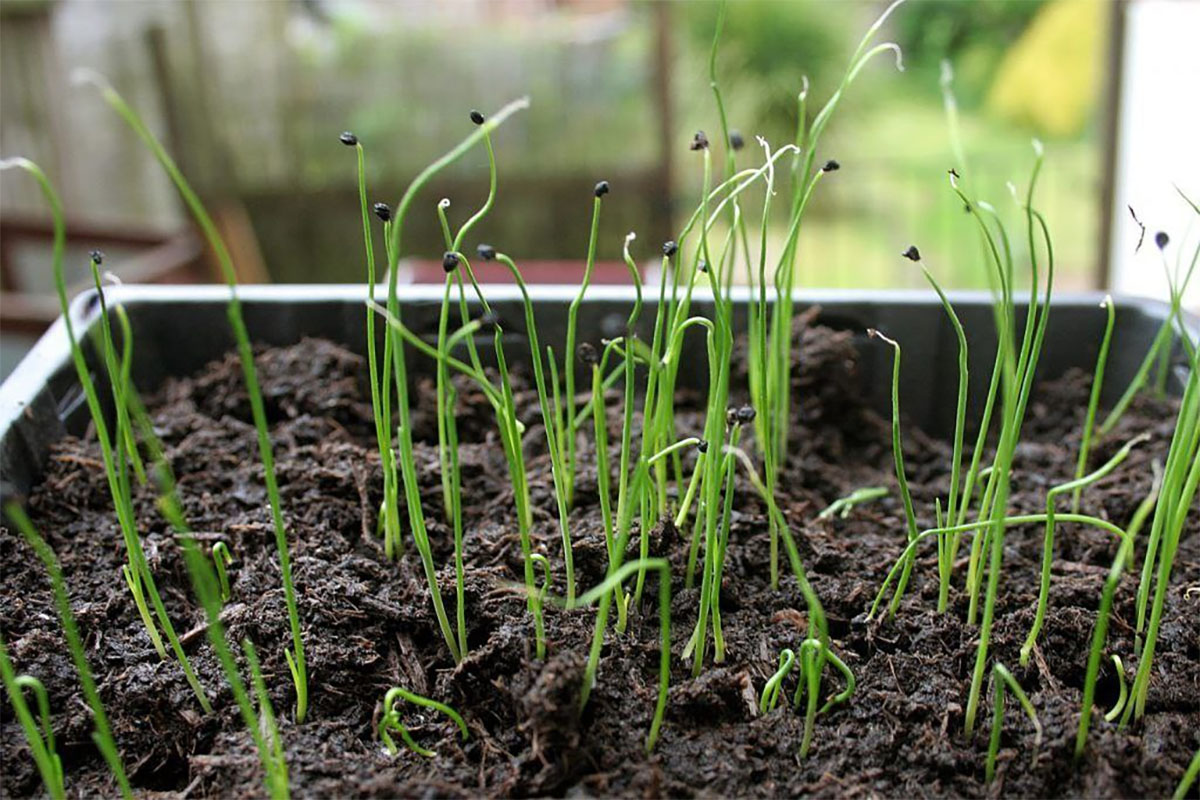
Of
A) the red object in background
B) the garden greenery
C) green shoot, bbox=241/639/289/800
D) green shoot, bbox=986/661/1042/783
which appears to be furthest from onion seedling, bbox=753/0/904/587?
the red object in background

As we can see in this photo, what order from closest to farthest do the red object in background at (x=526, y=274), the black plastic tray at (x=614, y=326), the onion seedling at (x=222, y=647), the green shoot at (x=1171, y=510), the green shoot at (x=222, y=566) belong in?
1. the onion seedling at (x=222, y=647)
2. the green shoot at (x=1171, y=510)
3. the green shoot at (x=222, y=566)
4. the black plastic tray at (x=614, y=326)
5. the red object in background at (x=526, y=274)

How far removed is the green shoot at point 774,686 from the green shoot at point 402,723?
0.15 m

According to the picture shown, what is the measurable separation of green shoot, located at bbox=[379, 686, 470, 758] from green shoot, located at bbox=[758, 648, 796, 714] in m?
0.15

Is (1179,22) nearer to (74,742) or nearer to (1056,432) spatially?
(1056,432)

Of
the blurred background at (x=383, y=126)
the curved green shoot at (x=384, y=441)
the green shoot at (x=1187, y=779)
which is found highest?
the blurred background at (x=383, y=126)

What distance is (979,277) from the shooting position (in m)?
2.91

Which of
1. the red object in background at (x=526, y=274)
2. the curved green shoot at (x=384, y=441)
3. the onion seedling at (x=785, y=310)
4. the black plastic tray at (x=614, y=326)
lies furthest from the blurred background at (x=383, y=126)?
the curved green shoot at (x=384, y=441)

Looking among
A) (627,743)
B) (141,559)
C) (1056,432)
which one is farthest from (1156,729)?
(141,559)

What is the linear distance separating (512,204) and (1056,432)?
71.1 inches

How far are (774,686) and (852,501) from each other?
221 mm

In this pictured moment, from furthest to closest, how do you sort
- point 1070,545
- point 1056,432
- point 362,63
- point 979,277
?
point 979,277, point 362,63, point 1056,432, point 1070,545

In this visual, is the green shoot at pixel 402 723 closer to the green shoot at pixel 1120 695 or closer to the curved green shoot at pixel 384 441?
the curved green shoot at pixel 384 441

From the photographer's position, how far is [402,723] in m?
0.54

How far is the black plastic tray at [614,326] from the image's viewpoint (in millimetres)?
832
